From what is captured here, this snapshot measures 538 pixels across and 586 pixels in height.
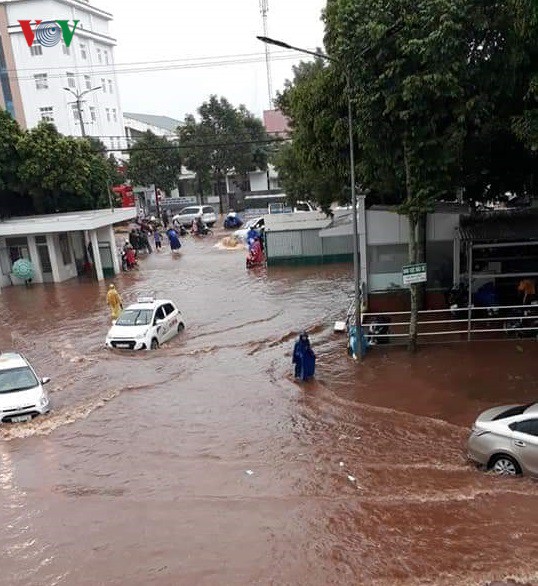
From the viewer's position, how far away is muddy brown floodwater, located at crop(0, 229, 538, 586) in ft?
25.8

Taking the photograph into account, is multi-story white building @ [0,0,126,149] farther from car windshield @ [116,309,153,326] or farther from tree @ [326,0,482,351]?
tree @ [326,0,482,351]

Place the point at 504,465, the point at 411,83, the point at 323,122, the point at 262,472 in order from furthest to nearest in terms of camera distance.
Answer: the point at 323,122
the point at 411,83
the point at 262,472
the point at 504,465

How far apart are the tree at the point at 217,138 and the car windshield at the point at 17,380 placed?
47214 millimetres

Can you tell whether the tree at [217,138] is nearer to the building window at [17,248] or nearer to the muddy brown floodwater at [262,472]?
the building window at [17,248]

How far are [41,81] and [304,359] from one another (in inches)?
2212

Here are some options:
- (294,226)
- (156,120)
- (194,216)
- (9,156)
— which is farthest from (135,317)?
(156,120)

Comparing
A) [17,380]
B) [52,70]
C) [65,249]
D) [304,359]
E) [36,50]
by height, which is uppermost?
[36,50]

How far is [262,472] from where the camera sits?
10312mm

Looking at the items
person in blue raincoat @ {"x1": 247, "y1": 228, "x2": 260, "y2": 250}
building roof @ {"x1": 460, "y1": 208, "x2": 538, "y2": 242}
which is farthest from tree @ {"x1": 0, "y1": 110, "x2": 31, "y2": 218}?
building roof @ {"x1": 460, "y1": 208, "x2": 538, "y2": 242}

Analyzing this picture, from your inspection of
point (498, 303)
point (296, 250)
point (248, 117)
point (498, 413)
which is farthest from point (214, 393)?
point (248, 117)

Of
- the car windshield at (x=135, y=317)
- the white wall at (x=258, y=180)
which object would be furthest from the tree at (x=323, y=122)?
the white wall at (x=258, y=180)

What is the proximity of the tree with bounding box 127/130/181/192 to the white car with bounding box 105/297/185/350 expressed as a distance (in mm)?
41697

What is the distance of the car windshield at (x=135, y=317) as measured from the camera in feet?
60.8

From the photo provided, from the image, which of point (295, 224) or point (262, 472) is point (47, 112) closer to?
point (295, 224)
